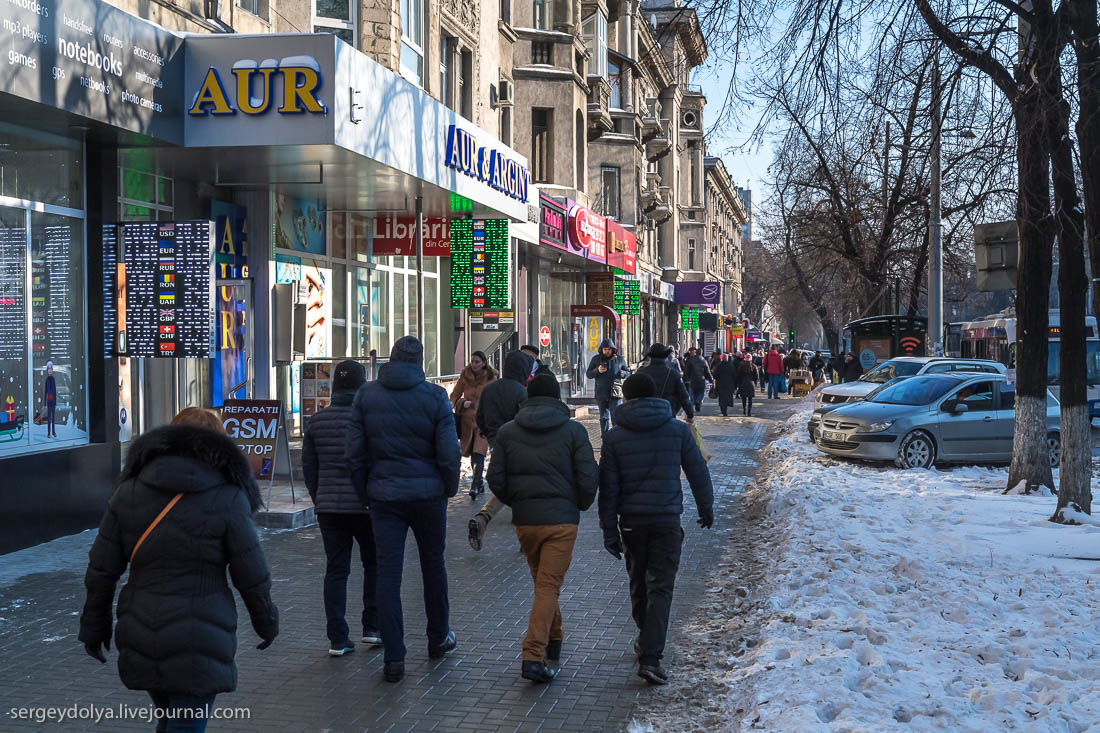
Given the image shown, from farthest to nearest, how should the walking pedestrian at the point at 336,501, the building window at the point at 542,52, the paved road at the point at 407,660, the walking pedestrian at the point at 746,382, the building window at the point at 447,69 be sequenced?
the walking pedestrian at the point at 746,382 < the building window at the point at 542,52 < the building window at the point at 447,69 < the walking pedestrian at the point at 336,501 < the paved road at the point at 407,660

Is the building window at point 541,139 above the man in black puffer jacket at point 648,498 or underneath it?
above

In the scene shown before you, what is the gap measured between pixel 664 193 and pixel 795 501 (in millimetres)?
41134

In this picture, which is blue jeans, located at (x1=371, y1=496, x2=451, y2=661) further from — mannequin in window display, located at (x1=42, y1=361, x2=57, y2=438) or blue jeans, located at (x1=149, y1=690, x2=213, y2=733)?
mannequin in window display, located at (x1=42, y1=361, x2=57, y2=438)

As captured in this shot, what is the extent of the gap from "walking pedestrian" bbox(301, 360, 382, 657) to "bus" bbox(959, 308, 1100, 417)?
17310 mm

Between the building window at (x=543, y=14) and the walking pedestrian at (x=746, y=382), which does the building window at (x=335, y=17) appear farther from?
the walking pedestrian at (x=746, y=382)

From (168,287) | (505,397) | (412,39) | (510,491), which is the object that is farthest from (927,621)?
(412,39)

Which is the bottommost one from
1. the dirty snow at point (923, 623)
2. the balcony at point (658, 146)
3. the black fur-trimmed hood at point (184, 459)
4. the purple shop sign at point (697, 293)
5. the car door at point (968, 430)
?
the dirty snow at point (923, 623)

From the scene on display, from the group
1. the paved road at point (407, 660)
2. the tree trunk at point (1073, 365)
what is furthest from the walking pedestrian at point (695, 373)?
the paved road at point (407, 660)

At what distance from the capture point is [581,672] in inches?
252

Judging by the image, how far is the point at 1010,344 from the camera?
36031 millimetres

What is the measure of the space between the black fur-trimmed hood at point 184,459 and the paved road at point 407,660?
77.2 inches

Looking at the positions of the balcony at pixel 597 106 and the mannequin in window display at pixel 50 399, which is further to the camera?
the balcony at pixel 597 106

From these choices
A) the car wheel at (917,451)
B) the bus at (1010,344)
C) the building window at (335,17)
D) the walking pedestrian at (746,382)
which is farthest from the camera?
the walking pedestrian at (746,382)

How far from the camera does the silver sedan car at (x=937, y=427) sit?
16.9 metres
